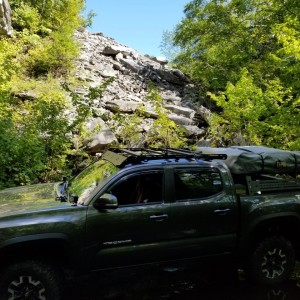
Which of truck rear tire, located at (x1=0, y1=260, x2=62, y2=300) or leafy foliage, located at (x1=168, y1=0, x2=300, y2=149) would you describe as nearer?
truck rear tire, located at (x1=0, y1=260, x2=62, y2=300)

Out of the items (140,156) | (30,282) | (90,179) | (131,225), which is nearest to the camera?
(30,282)

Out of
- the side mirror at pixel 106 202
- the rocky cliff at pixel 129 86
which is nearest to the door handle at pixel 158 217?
the side mirror at pixel 106 202

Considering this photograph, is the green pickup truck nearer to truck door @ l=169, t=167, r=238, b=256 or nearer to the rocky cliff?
truck door @ l=169, t=167, r=238, b=256

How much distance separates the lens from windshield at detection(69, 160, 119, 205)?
4481mm

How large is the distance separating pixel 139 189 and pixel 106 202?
57 centimetres

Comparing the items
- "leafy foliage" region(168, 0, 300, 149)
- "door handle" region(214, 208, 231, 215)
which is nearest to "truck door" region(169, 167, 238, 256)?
"door handle" region(214, 208, 231, 215)

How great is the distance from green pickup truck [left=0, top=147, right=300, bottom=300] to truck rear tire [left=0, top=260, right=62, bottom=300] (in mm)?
11

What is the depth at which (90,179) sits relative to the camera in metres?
4.91

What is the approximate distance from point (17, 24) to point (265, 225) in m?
19.5

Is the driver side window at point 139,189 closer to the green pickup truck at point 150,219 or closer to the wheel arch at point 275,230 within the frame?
the green pickup truck at point 150,219

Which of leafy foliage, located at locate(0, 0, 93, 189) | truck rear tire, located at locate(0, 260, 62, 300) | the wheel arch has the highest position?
leafy foliage, located at locate(0, 0, 93, 189)

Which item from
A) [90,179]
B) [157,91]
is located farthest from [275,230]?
[157,91]

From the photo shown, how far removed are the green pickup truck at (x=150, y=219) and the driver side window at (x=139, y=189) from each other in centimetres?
1

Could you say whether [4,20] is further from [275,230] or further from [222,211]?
[275,230]
